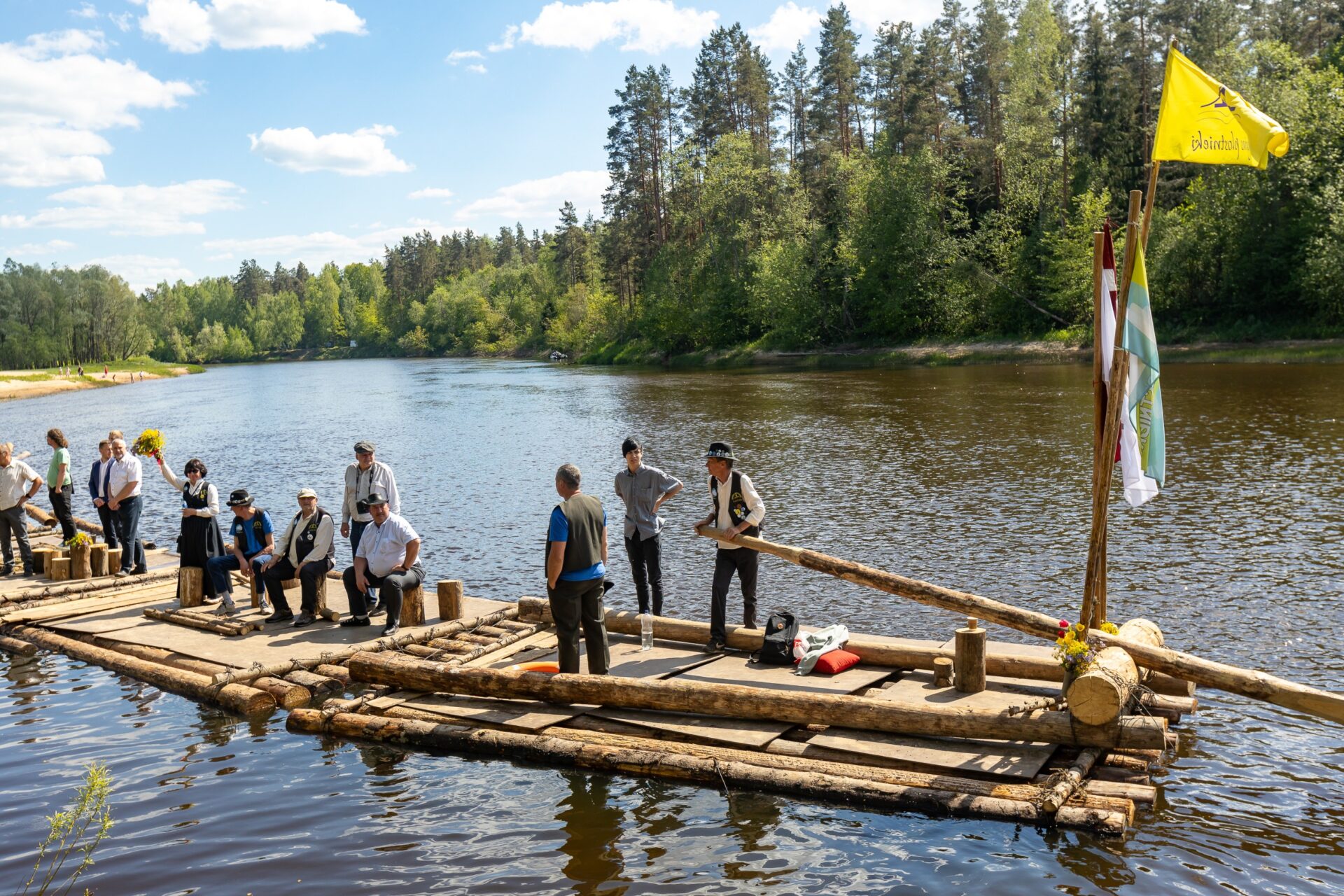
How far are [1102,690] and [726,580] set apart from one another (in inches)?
174

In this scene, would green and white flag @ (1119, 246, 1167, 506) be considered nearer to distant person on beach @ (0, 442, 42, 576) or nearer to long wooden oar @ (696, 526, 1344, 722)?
long wooden oar @ (696, 526, 1344, 722)

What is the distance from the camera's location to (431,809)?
9258 millimetres

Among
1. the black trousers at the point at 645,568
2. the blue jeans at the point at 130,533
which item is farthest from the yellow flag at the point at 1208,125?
the blue jeans at the point at 130,533

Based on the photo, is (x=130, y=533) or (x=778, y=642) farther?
(x=130, y=533)

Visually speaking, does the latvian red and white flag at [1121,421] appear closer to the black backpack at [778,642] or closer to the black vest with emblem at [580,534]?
the black backpack at [778,642]

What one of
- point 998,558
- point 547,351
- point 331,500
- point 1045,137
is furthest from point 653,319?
point 998,558

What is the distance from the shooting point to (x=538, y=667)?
11789 millimetres

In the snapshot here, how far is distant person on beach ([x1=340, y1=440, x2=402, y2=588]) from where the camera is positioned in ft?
45.2

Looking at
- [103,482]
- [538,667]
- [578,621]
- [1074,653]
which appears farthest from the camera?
[103,482]

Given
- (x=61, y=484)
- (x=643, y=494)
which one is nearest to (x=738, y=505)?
(x=643, y=494)

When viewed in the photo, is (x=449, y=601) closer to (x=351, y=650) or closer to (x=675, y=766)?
(x=351, y=650)

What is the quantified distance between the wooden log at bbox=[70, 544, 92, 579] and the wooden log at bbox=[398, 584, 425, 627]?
24.1 feet

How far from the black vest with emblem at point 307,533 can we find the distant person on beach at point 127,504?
4372mm

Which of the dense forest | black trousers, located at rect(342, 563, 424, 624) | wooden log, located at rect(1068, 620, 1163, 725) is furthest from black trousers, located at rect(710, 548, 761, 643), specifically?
the dense forest
